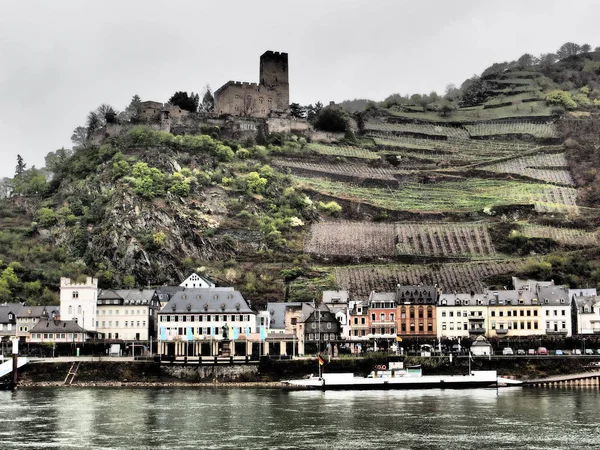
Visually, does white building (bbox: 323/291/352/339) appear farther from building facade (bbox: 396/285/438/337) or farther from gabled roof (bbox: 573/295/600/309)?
gabled roof (bbox: 573/295/600/309)

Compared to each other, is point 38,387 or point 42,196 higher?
point 42,196

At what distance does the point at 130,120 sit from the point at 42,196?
18.5m

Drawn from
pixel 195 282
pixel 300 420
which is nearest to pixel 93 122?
pixel 195 282

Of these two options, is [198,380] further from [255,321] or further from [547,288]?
[547,288]

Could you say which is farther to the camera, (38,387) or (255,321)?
(255,321)

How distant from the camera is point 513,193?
151m

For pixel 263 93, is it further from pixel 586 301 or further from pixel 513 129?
pixel 586 301

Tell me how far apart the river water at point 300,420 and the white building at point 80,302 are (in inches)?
945

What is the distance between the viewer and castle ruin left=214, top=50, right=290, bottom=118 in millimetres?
168750

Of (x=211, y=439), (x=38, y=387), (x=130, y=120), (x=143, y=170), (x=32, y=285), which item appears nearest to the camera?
(x=211, y=439)

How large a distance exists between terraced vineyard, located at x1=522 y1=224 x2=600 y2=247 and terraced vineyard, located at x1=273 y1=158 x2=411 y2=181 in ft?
89.8

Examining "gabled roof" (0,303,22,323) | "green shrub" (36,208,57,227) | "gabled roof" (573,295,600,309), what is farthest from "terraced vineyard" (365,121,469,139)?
"gabled roof" (0,303,22,323)

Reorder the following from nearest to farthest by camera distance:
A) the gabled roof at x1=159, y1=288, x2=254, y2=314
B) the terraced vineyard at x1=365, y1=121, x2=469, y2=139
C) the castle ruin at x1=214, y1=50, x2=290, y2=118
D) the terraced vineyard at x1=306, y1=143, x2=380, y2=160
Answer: the gabled roof at x1=159, y1=288, x2=254, y2=314 → the terraced vineyard at x1=306, y1=143, x2=380, y2=160 → the castle ruin at x1=214, y1=50, x2=290, y2=118 → the terraced vineyard at x1=365, y1=121, x2=469, y2=139

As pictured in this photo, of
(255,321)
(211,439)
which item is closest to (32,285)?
(255,321)
